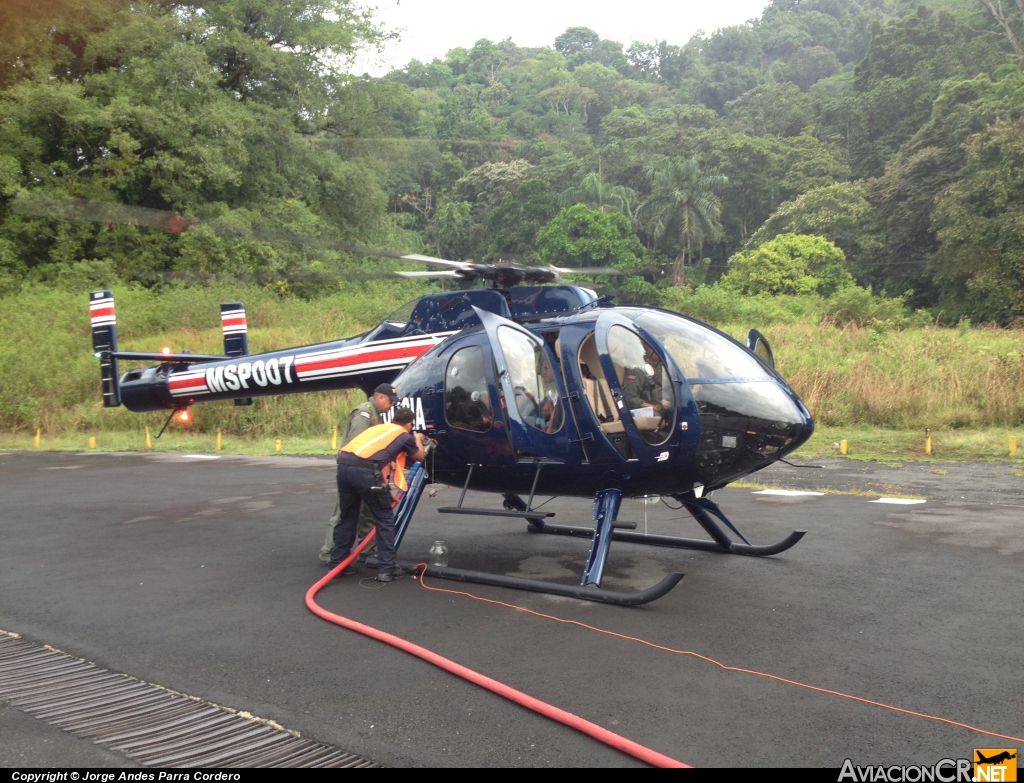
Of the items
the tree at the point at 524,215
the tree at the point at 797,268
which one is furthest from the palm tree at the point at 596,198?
the tree at the point at 797,268

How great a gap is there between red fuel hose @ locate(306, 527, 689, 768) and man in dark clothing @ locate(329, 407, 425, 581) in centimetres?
72

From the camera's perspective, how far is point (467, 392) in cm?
823

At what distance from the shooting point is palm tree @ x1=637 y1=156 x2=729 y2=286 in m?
60.0

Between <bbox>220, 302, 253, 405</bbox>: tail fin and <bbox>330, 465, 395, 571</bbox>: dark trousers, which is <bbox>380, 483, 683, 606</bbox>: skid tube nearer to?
<bbox>330, 465, 395, 571</bbox>: dark trousers

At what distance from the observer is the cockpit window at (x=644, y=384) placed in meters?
7.34

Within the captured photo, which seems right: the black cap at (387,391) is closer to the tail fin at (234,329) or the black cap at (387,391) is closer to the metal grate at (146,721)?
the metal grate at (146,721)

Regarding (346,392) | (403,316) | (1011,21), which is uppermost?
(1011,21)

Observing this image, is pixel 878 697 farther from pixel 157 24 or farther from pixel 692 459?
pixel 157 24

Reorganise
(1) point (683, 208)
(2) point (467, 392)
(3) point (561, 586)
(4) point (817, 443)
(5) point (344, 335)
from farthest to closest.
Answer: (1) point (683, 208), (5) point (344, 335), (4) point (817, 443), (2) point (467, 392), (3) point (561, 586)

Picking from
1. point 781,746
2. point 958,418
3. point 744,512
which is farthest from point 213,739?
point 958,418

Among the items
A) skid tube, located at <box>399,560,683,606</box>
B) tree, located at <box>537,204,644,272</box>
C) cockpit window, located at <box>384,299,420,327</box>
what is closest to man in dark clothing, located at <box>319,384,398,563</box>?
skid tube, located at <box>399,560,683,606</box>

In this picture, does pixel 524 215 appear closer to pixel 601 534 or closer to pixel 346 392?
pixel 346 392

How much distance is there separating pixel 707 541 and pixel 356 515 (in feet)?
12.4

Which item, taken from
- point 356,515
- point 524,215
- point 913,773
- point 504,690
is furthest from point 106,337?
point 524,215
